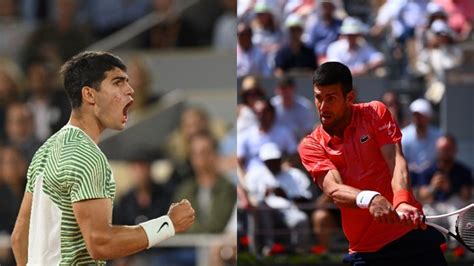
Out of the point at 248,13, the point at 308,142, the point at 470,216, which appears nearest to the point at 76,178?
the point at 308,142

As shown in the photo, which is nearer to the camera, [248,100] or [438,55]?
[248,100]

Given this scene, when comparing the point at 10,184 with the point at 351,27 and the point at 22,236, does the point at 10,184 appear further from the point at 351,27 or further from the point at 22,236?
the point at 22,236

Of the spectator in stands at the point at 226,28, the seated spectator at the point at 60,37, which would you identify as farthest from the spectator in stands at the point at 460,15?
the seated spectator at the point at 60,37

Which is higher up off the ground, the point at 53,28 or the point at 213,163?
the point at 53,28

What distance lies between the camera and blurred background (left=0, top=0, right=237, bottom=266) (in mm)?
14023

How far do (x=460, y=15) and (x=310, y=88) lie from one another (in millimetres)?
2464

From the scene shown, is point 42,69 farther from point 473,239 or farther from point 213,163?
point 473,239

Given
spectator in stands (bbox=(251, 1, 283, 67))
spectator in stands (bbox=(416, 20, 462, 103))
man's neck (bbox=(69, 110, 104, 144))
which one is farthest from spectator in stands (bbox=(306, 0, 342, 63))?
man's neck (bbox=(69, 110, 104, 144))

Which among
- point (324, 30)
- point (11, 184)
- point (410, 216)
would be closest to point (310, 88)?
point (324, 30)

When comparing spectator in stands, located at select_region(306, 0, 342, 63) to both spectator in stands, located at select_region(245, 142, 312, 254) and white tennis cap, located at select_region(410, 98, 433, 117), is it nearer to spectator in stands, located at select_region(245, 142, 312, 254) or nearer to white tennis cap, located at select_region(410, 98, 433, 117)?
white tennis cap, located at select_region(410, 98, 433, 117)

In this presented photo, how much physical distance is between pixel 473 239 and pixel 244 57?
21.9 feet

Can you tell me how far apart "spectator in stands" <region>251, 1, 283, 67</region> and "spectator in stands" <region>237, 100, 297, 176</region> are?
3.16ft

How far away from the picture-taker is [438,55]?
13781mm

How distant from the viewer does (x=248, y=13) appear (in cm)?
1398
